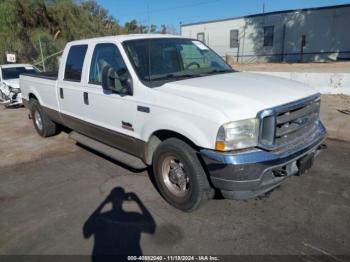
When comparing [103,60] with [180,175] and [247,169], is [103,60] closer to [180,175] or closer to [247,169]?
[180,175]

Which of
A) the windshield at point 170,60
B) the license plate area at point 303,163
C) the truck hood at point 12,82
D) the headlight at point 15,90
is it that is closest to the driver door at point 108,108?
the windshield at point 170,60

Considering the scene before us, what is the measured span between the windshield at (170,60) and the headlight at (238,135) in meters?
1.20

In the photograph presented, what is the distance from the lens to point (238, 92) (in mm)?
3367

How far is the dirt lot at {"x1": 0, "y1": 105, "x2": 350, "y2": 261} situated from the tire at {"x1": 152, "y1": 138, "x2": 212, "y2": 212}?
6.7 inches

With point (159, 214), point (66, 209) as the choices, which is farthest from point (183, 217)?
point (66, 209)

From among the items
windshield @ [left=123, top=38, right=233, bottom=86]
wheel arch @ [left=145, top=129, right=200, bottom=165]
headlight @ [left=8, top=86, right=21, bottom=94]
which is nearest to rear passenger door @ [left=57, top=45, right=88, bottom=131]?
windshield @ [left=123, top=38, right=233, bottom=86]

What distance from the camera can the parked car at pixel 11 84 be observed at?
10.9 m

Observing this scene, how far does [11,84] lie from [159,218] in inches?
382

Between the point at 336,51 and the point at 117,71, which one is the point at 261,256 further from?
the point at 336,51

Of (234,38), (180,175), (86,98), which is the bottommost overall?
(180,175)

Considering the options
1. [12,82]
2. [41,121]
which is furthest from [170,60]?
[12,82]

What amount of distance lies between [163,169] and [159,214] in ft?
1.75

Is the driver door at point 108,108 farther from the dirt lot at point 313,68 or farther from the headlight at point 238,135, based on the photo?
the dirt lot at point 313,68

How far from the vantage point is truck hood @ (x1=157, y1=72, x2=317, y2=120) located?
309 cm
